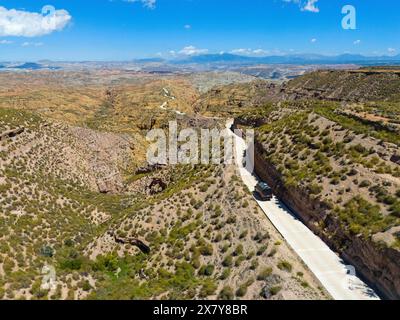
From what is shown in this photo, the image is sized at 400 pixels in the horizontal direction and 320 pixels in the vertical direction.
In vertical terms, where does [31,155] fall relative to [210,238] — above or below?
above

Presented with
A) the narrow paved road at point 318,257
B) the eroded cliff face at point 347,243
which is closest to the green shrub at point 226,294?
the narrow paved road at point 318,257

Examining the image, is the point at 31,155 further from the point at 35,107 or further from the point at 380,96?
the point at 380,96

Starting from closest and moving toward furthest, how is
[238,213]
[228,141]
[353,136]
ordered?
[238,213]
[353,136]
[228,141]

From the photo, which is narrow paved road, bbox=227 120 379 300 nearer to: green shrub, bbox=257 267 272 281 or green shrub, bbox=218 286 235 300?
green shrub, bbox=257 267 272 281

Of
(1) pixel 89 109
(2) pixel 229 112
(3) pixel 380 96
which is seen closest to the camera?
(3) pixel 380 96

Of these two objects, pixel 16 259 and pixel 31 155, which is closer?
pixel 16 259

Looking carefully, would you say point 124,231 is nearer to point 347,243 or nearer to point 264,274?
point 264,274

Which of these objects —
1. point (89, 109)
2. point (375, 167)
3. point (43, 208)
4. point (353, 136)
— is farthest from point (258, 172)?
point (89, 109)

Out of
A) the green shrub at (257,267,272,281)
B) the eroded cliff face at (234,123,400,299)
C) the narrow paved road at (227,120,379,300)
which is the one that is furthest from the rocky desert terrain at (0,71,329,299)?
the eroded cliff face at (234,123,400,299)
